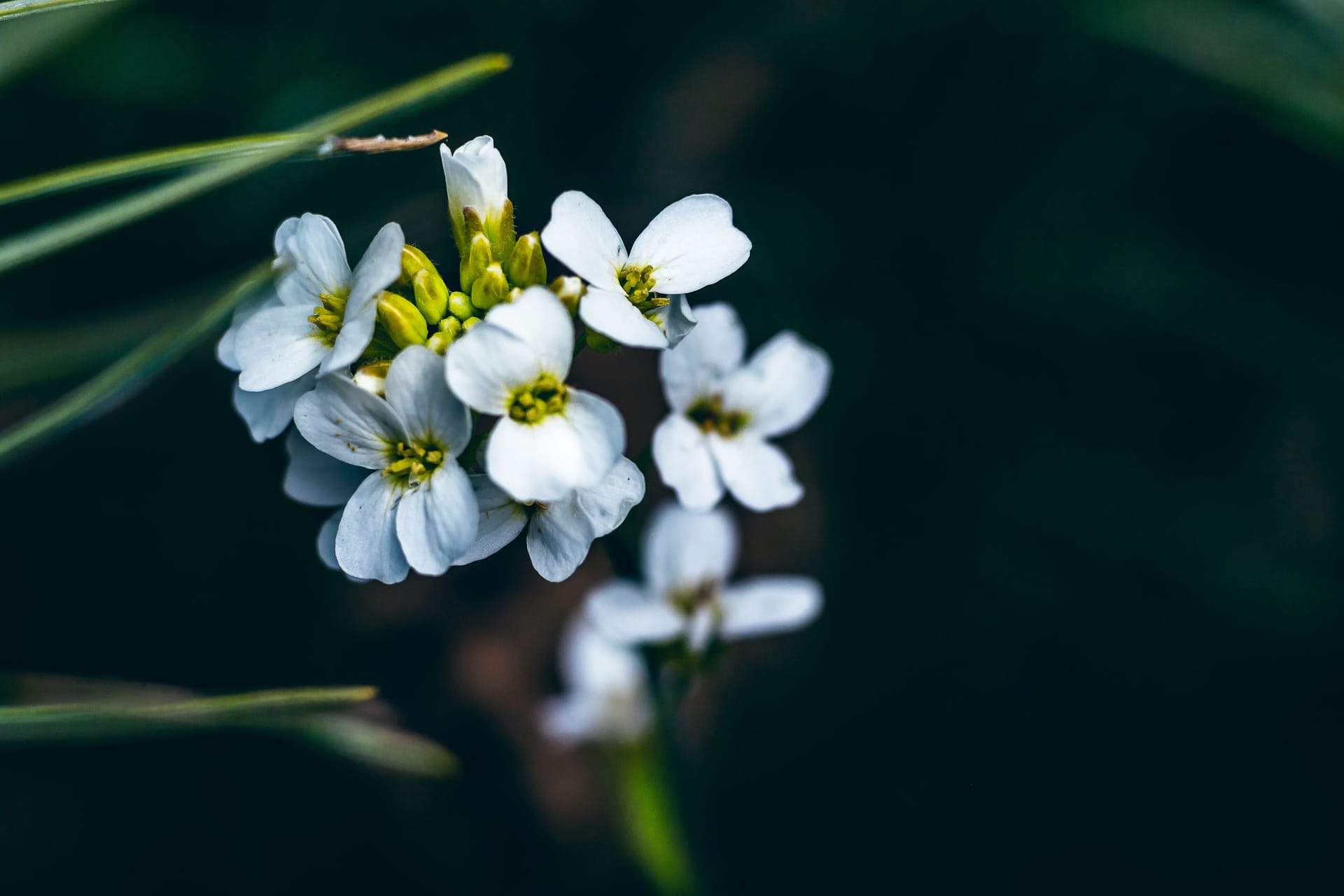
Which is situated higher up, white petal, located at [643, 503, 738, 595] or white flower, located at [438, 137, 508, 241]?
white flower, located at [438, 137, 508, 241]

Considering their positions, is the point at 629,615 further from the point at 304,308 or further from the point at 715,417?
the point at 304,308

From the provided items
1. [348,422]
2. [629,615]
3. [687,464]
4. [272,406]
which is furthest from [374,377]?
[629,615]

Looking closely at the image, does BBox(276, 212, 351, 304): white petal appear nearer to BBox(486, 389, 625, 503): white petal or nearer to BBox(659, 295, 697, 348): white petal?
BBox(486, 389, 625, 503): white petal

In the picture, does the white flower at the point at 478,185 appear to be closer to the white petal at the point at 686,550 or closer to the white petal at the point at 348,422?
the white petal at the point at 348,422

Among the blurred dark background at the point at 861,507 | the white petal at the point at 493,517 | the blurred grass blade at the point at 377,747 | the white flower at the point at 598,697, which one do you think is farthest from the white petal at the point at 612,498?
the blurred dark background at the point at 861,507

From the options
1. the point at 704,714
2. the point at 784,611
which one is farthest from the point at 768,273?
the point at 704,714

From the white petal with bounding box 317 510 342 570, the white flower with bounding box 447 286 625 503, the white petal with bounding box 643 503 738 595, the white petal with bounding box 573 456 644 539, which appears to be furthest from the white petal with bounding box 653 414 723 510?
the white petal with bounding box 317 510 342 570
